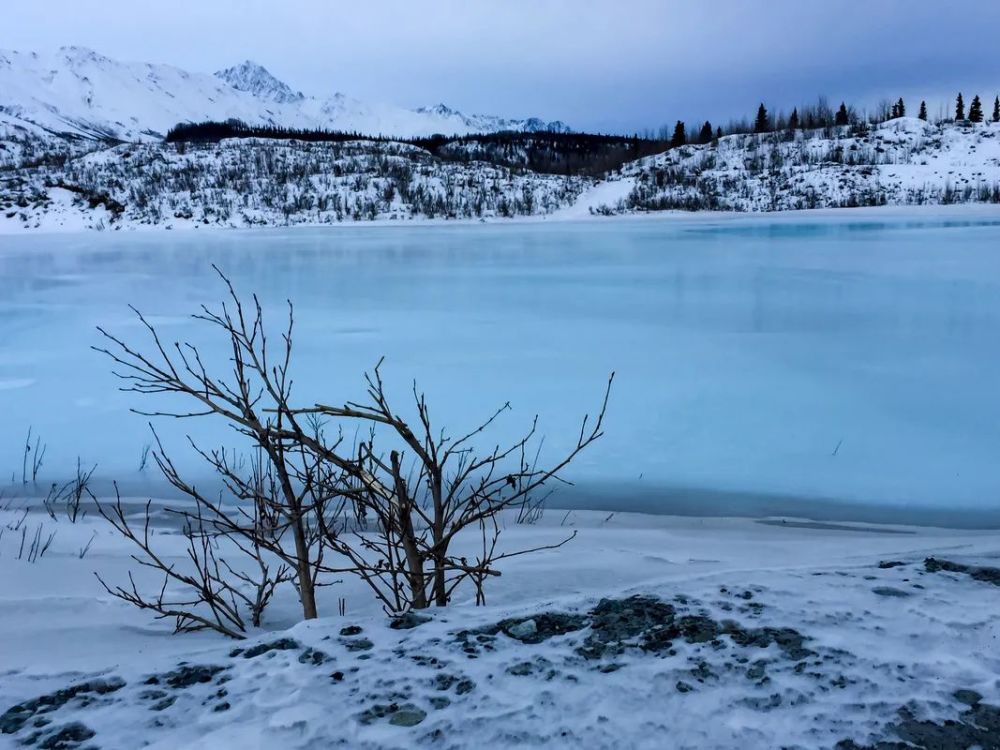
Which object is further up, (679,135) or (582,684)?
(679,135)

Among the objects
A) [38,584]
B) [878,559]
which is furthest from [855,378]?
[38,584]

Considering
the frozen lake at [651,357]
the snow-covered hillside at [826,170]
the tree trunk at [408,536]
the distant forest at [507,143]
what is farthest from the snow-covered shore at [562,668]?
the distant forest at [507,143]

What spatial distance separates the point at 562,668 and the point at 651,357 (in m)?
5.36

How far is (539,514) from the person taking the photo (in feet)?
12.0

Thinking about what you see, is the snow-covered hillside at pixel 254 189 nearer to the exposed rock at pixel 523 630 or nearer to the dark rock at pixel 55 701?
the dark rock at pixel 55 701

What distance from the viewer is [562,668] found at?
5.55 feet

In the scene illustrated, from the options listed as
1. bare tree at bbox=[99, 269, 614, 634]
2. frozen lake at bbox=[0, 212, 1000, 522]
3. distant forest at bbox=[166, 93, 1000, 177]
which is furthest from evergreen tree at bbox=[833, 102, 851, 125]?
bare tree at bbox=[99, 269, 614, 634]

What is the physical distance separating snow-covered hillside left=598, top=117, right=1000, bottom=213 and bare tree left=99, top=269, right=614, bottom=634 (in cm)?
3233

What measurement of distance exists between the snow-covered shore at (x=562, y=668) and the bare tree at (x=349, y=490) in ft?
0.69

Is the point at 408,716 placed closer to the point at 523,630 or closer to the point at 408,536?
the point at 523,630

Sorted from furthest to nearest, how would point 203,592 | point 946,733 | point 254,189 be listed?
point 254,189 < point 203,592 < point 946,733

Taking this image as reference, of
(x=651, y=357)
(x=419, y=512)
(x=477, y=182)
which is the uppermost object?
(x=477, y=182)

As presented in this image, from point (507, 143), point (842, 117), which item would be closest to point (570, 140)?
point (507, 143)

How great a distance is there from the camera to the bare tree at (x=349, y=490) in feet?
6.70
